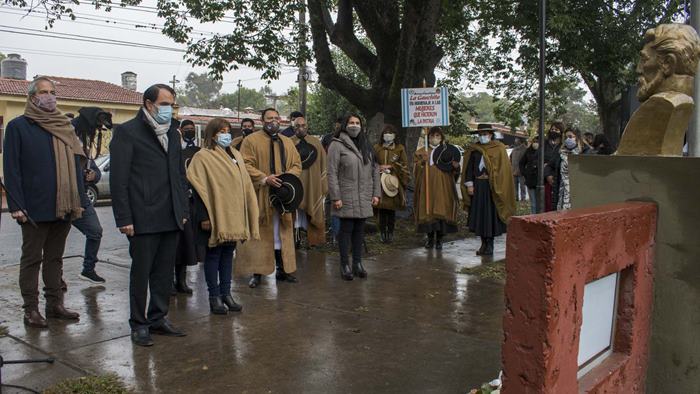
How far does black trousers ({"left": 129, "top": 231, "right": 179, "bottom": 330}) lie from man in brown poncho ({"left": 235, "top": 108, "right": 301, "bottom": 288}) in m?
1.56

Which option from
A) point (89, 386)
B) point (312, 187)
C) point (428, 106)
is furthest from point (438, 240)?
point (89, 386)

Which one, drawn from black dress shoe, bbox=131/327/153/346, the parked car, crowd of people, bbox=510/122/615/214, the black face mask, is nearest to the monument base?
black dress shoe, bbox=131/327/153/346

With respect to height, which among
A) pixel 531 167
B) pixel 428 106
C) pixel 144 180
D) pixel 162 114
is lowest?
pixel 531 167

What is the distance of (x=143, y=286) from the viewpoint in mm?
4566

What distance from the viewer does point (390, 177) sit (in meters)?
9.21

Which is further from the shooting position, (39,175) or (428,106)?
(428,106)

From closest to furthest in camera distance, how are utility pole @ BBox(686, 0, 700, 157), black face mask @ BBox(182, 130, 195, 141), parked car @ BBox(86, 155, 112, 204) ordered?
utility pole @ BBox(686, 0, 700, 157) → black face mask @ BBox(182, 130, 195, 141) → parked car @ BBox(86, 155, 112, 204)

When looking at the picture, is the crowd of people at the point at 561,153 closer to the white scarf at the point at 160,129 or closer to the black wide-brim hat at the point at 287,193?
the black wide-brim hat at the point at 287,193

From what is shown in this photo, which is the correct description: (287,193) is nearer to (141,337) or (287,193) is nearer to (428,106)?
(141,337)

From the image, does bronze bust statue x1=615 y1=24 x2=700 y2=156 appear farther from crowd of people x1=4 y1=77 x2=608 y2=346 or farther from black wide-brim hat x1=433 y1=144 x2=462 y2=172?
black wide-brim hat x1=433 y1=144 x2=462 y2=172

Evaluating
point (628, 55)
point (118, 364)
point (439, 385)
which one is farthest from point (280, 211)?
point (628, 55)

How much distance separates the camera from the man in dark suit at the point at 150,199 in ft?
14.5

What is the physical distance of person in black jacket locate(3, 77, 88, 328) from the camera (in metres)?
4.75

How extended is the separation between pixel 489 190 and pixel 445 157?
0.82 meters
